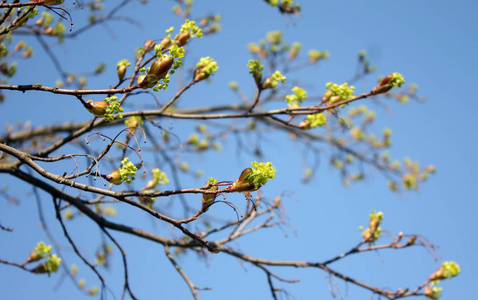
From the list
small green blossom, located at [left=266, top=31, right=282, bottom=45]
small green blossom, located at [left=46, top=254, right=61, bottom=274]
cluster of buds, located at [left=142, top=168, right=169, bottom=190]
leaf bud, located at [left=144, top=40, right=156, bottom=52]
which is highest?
small green blossom, located at [left=266, top=31, right=282, bottom=45]

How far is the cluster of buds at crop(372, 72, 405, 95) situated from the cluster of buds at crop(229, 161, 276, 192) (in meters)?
1.31

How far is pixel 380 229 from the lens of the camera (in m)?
3.18

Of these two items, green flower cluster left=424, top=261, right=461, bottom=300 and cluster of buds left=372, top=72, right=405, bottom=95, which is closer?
cluster of buds left=372, top=72, right=405, bottom=95

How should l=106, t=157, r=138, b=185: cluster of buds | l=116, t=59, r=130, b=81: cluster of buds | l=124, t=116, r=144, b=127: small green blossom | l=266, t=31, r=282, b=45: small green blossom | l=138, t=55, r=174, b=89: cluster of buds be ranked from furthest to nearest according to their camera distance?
1. l=266, t=31, r=282, b=45: small green blossom
2. l=124, t=116, r=144, b=127: small green blossom
3. l=116, t=59, r=130, b=81: cluster of buds
4. l=106, t=157, r=138, b=185: cluster of buds
5. l=138, t=55, r=174, b=89: cluster of buds

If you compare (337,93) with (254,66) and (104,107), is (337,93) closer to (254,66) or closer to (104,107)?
(254,66)

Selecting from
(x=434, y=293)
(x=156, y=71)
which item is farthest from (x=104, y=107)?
(x=434, y=293)

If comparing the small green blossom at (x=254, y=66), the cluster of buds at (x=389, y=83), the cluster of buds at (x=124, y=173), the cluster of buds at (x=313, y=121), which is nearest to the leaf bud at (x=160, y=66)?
the cluster of buds at (x=124, y=173)

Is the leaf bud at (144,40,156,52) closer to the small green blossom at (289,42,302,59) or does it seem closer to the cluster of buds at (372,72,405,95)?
the cluster of buds at (372,72,405,95)

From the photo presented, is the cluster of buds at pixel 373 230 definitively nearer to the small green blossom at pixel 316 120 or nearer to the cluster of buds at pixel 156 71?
the small green blossom at pixel 316 120

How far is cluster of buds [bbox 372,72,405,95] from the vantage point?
269 cm

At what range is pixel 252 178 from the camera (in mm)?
1738

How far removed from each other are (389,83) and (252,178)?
146 centimetres

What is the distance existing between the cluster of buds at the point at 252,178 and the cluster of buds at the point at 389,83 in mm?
1311

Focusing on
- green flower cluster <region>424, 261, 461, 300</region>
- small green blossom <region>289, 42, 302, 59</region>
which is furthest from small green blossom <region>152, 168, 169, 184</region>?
small green blossom <region>289, 42, 302, 59</region>
